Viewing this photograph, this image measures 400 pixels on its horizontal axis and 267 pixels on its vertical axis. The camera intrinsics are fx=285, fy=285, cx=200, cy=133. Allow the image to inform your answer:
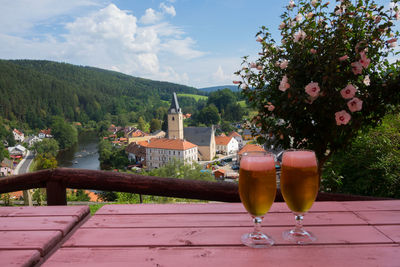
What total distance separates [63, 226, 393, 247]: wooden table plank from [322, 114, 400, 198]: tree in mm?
2021

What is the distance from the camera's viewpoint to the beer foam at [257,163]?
0.51 metres

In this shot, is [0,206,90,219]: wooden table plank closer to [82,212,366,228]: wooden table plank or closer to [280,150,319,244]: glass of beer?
[82,212,366,228]: wooden table plank

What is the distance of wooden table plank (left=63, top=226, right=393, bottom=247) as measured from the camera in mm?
537

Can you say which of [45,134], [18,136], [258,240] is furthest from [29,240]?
[45,134]

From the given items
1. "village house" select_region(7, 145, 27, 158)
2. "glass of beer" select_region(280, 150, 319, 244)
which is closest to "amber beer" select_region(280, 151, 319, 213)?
"glass of beer" select_region(280, 150, 319, 244)

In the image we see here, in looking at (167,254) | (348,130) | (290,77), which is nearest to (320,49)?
(290,77)

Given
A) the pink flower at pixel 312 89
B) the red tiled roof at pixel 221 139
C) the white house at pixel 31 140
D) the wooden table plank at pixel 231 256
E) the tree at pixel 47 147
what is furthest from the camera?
the red tiled roof at pixel 221 139

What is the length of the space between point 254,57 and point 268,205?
131 cm

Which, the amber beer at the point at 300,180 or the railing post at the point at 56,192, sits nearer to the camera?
the amber beer at the point at 300,180

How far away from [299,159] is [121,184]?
1.08 metres

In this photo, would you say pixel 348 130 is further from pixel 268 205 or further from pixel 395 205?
pixel 268 205

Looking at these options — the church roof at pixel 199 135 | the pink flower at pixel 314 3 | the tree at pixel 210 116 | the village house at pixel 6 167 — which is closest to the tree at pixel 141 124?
the tree at pixel 210 116

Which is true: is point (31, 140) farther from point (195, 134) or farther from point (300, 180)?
point (300, 180)

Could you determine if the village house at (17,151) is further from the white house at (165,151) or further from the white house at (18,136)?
the white house at (165,151)
